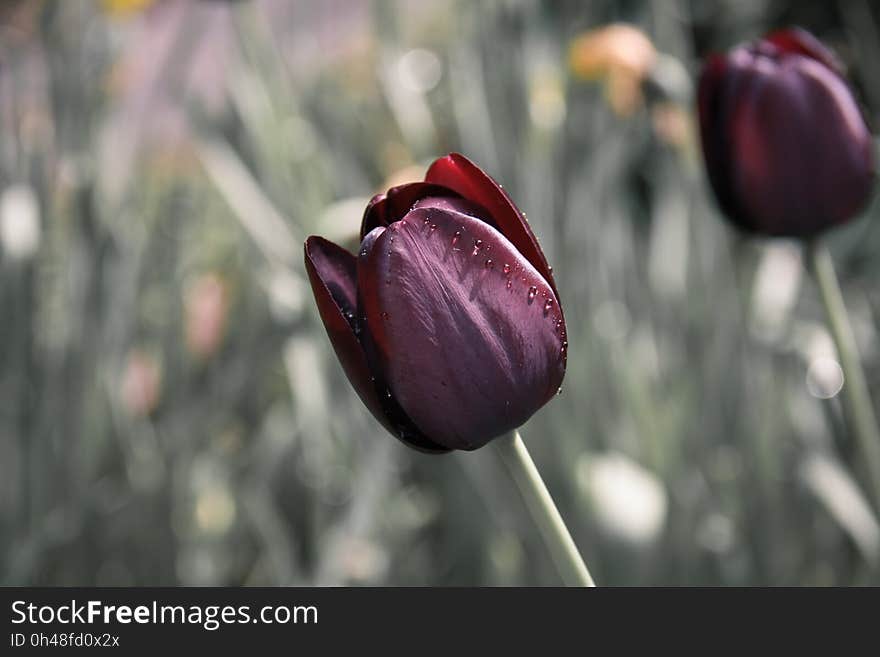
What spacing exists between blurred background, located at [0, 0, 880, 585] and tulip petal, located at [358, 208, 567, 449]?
39 centimetres

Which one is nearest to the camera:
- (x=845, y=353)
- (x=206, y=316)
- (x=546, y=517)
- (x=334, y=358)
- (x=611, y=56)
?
(x=546, y=517)

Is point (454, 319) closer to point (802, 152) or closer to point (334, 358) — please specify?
point (802, 152)

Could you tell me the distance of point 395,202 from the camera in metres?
0.41

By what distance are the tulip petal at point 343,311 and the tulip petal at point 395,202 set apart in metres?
0.02

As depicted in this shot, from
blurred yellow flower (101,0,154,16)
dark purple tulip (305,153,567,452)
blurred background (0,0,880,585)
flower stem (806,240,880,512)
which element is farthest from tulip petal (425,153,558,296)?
blurred yellow flower (101,0,154,16)

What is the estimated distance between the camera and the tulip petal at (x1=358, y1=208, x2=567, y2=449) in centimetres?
39

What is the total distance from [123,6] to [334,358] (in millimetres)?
441

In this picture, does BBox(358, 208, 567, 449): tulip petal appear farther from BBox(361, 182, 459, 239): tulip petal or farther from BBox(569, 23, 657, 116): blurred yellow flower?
BBox(569, 23, 657, 116): blurred yellow flower

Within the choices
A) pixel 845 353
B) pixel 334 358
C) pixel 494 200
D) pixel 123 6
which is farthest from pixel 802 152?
pixel 123 6

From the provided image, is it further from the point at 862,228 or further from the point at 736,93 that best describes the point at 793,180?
the point at 862,228

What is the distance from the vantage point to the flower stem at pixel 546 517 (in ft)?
1.23

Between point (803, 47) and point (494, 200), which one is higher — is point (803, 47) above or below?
below

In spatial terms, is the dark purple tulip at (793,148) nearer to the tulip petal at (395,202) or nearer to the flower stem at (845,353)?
the flower stem at (845,353)
